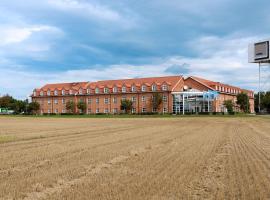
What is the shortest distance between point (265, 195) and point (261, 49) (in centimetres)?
9597

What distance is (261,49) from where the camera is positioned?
99.1m

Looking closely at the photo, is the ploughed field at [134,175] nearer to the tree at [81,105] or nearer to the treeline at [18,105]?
the tree at [81,105]

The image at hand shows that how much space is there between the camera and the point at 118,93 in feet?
394

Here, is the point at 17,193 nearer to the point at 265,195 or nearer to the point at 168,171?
the point at 168,171

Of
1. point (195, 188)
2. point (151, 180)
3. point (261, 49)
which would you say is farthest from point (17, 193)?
point (261, 49)

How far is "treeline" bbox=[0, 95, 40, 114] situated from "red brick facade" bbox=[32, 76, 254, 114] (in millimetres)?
3997

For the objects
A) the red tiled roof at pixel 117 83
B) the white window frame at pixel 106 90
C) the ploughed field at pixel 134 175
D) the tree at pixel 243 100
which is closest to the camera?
the ploughed field at pixel 134 175

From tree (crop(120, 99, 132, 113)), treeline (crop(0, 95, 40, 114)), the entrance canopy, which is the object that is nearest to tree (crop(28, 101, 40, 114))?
treeline (crop(0, 95, 40, 114))

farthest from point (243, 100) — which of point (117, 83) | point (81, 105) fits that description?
point (81, 105)

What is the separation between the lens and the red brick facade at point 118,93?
113 m

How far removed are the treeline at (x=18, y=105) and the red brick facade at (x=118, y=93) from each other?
3997 millimetres

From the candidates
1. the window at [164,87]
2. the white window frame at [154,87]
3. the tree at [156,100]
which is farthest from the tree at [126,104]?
the window at [164,87]

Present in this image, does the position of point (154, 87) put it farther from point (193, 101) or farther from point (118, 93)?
point (118, 93)

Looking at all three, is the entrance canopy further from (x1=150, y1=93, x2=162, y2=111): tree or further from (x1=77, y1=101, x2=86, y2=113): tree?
(x1=77, y1=101, x2=86, y2=113): tree
